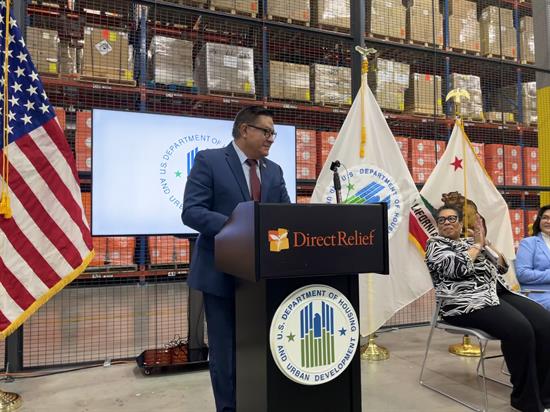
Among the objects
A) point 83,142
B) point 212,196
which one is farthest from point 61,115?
point 212,196

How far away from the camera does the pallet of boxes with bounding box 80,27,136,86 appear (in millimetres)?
5160

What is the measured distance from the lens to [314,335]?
1504 millimetres

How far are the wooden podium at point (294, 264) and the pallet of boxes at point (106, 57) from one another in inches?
171

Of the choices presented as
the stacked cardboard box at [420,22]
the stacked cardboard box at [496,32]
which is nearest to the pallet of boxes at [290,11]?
the stacked cardboard box at [420,22]

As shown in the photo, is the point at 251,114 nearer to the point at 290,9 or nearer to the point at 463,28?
the point at 290,9

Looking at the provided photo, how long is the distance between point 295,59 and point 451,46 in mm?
2473

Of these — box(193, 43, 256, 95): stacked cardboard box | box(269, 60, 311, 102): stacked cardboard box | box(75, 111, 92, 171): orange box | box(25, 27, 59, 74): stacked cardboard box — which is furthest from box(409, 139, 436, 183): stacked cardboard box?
box(25, 27, 59, 74): stacked cardboard box

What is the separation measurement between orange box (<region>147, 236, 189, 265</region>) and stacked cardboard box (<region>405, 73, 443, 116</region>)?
3.57m

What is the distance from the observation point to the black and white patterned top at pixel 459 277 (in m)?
2.79

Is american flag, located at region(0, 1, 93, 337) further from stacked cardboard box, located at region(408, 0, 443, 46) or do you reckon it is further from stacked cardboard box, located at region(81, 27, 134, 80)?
stacked cardboard box, located at region(408, 0, 443, 46)

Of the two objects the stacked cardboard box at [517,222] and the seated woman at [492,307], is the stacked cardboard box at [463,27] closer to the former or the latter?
the stacked cardboard box at [517,222]

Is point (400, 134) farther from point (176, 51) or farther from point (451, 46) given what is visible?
point (176, 51)

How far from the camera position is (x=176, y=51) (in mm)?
5324

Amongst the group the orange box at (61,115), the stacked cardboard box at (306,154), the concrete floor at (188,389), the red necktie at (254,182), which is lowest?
the concrete floor at (188,389)
